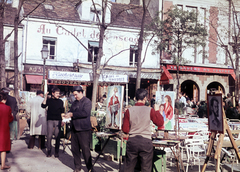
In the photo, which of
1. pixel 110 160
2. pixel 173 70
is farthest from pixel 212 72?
pixel 110 160

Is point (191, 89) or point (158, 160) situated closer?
point (158, 160)

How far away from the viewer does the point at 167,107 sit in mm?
7918

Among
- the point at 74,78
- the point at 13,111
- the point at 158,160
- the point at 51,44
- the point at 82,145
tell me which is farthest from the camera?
the point at 51,44

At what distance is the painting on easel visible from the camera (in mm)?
4888

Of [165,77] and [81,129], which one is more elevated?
[165,77]

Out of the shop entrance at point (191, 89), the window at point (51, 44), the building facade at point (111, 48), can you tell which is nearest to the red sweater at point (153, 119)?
the building facade at point (111, 48)

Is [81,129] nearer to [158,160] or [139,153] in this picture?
[158,160]

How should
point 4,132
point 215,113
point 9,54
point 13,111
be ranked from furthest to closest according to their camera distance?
point 9,54 < point 13,111 < point 4,132 < point 215,113

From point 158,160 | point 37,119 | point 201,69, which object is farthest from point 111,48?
point 158,160

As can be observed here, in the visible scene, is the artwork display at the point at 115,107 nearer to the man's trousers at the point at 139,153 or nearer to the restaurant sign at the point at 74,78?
the man's trousers at the point at 139,153

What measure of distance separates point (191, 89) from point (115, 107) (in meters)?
20.7

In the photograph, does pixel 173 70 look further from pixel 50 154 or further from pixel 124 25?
pixel 50 154

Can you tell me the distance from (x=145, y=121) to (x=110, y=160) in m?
3.40

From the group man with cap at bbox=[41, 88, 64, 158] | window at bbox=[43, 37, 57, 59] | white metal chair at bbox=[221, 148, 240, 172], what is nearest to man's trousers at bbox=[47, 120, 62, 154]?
man with cap at bbox=[41, 88, 64, 158]
